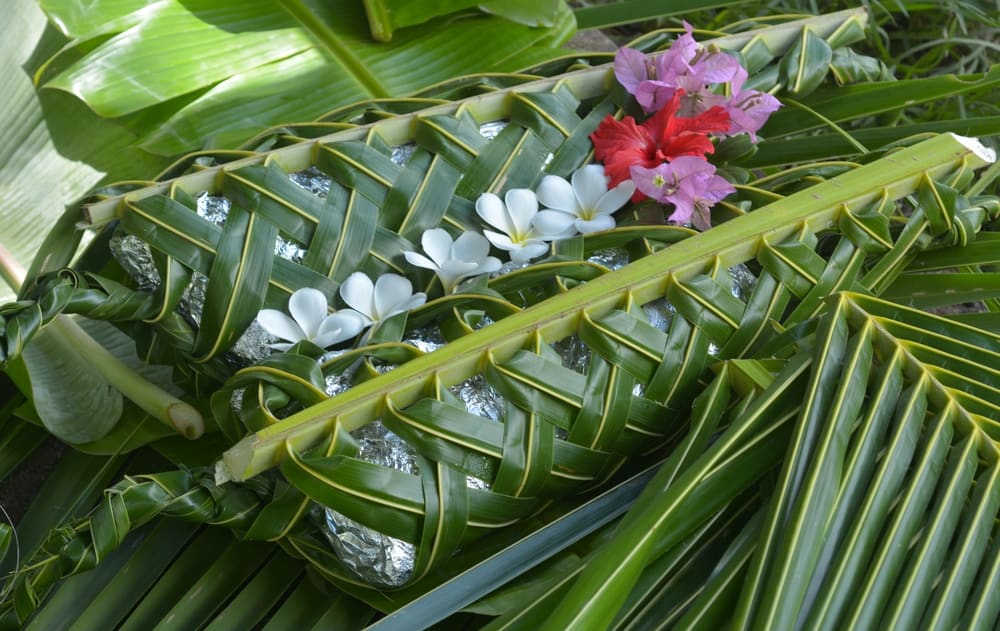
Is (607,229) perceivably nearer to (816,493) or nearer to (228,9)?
(816,493)

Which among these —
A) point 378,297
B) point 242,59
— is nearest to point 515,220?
point 378,297

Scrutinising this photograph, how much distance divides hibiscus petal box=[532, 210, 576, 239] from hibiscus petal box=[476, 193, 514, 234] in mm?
19

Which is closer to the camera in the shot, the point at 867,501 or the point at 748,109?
the point at 867,501

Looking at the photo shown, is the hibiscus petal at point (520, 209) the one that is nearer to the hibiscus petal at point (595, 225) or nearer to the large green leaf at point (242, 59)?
the hibiscus petal at point (595, 225)

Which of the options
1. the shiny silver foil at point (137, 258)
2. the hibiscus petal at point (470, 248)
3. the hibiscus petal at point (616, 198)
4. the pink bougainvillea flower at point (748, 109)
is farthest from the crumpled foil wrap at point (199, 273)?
the pink bougainvillea flower at point (748, 109)

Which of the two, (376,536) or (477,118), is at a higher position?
(477,118)

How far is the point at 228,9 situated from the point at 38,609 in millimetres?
545

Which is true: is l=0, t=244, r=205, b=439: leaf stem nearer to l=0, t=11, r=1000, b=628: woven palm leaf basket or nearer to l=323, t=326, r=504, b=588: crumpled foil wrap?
l=0, t=11, r=1000, b=628: woven palm leaf basket

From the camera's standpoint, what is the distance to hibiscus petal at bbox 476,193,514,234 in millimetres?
633

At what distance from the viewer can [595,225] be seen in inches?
25.2

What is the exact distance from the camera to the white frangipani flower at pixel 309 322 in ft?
1.88

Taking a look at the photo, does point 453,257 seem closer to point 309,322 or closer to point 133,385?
point 309,322

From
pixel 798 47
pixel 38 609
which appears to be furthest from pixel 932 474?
pixel 38 609

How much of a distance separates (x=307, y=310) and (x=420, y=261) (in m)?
0.08
